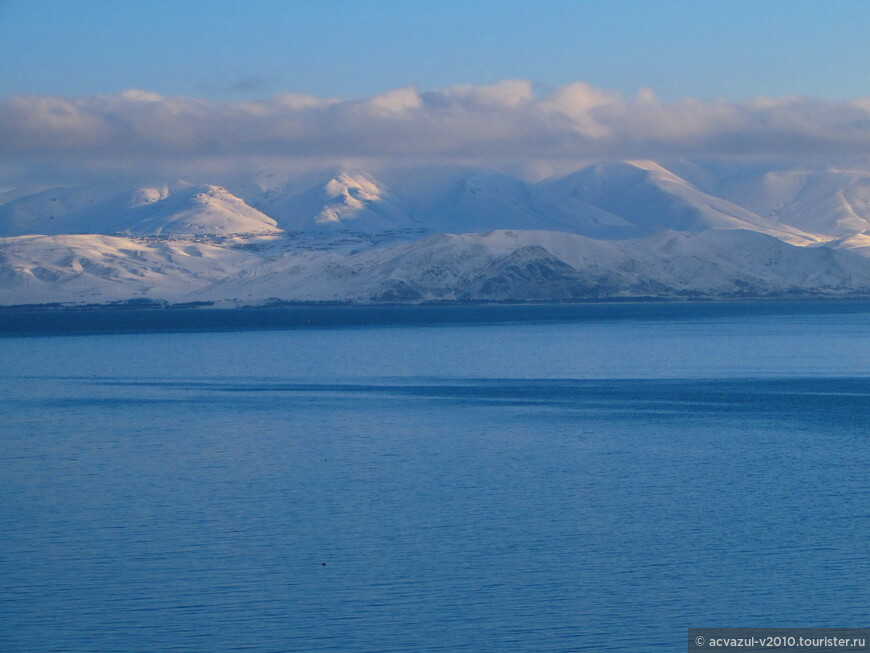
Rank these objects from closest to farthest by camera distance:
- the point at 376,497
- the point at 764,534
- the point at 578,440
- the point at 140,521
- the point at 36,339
Result: the point at 764,534 < the point at 140,521 < the point at 376,497 < the point at 578,440 < the point at 36,339

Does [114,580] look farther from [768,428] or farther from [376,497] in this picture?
[768,428]

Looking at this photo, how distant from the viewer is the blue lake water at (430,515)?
24.5 metres

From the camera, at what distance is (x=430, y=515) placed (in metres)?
33.0

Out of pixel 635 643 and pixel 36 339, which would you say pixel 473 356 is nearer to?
pixel 36 339

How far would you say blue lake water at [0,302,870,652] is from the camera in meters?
24.5

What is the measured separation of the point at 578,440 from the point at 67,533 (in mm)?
22544

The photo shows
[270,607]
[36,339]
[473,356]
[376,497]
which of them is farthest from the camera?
[36,339]

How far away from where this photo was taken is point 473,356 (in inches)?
3996

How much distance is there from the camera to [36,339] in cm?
14438

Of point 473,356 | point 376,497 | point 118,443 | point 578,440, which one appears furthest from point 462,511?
point 473,356

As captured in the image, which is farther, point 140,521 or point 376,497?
point 376,497

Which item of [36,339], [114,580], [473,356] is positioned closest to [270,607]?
[114,580]

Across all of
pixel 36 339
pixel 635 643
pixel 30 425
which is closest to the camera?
pixel 635 643

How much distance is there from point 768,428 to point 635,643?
96.7 ft
